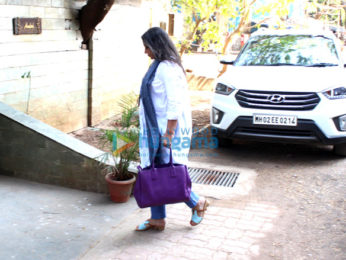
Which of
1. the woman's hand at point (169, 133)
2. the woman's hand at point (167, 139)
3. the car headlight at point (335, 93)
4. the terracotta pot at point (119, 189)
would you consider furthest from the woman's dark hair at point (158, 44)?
the car headlight at point (335, 93)

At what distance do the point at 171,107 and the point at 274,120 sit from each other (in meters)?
2.79

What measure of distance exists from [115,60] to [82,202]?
5.26 m

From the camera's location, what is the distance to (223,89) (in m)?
6.49

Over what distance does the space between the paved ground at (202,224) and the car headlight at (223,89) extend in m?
1.30

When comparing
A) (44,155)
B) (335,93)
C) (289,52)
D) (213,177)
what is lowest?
(213,177)

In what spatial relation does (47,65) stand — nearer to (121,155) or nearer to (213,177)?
(121,155)

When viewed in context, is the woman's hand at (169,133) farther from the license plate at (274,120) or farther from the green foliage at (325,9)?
the green foliage at (325,9)

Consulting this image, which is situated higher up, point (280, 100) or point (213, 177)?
point (280, 100)

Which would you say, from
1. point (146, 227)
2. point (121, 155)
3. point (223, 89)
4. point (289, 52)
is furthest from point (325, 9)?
point (146, 227)

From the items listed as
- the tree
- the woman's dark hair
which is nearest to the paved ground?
the woman's dark hair

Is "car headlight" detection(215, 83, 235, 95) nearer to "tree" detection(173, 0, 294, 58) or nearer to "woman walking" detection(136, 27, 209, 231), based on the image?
"woman walking" detection(136, 27, 209, 231)

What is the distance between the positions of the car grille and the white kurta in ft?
8.33

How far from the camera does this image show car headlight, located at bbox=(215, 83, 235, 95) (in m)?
6.34

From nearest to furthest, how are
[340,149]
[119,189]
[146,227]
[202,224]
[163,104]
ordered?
[163,104] → [146,227] → [202,224] → [119,189] → [340,149]
